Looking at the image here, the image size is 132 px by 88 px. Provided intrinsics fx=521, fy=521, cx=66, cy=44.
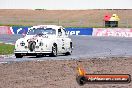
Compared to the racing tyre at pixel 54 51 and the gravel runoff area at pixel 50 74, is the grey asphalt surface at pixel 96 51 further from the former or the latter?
the gravel runoff area at pixel 50 74

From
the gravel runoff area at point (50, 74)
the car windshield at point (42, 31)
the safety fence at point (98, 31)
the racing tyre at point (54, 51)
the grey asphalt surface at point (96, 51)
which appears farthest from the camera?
the safety fence at point (98, 31)

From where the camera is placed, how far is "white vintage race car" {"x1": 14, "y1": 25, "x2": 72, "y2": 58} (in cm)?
1984

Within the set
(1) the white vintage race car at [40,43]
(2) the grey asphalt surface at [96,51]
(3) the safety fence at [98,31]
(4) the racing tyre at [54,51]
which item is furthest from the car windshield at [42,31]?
(3) the safety fence at [98,31]

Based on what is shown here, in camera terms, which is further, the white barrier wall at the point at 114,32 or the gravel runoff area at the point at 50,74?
the white barrier wall at the point at 114,32

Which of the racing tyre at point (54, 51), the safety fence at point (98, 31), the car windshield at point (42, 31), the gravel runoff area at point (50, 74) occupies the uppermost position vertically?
the gravel runoff area at point (50, 74)

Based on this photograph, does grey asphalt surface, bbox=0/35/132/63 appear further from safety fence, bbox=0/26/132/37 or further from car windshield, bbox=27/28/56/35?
safety fence, bbox=0/26/132/37

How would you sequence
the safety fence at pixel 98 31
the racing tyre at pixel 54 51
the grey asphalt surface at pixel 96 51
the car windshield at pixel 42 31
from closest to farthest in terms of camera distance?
the grey asphalt surface at pixel 96 51 → the racing tyre at pixel 54 51 → the car windshield at pixel 42 31 → the safety fence at pixel 98 31

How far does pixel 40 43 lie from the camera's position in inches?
779

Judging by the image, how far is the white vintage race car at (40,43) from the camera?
19.8m

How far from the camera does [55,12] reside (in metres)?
70.6

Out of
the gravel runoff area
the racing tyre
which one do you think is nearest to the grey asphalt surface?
the racing tyre

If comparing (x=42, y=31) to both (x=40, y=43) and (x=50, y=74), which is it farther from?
(x=50, y=74)
